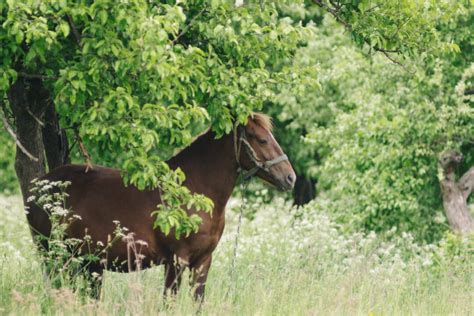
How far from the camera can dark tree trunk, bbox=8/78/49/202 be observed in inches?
352

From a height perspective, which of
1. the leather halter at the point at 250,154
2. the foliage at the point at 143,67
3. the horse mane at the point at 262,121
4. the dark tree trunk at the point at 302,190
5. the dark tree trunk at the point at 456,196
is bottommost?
the dark tree trunk at the point at 302,190

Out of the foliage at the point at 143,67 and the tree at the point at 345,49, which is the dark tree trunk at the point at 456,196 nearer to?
the tree at the point at 345,49

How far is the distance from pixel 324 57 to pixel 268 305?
15050mm

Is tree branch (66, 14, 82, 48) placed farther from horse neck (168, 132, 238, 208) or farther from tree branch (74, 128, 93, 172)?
horse neck (168, 132, 238, 208)

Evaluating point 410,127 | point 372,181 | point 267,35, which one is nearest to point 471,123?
point 410,127

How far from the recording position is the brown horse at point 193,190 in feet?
28.1

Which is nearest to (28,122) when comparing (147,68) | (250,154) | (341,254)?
(250,154)

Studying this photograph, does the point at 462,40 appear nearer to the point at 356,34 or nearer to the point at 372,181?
the point at 372,181

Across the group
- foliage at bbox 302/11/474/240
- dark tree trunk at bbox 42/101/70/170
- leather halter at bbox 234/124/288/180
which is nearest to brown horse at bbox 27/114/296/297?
leather halter at bbox 234/124/288/180

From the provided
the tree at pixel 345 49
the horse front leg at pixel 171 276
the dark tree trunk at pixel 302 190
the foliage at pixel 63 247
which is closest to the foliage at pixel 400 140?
the tree at pixel 345 49

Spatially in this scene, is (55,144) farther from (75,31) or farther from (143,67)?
(143,67)

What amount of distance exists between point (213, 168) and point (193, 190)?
288 millimetres

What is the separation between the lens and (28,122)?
927cm

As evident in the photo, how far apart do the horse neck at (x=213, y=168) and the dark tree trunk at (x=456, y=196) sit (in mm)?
7129
